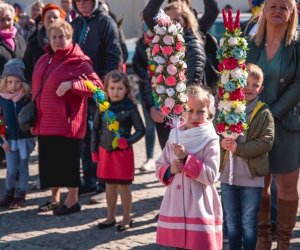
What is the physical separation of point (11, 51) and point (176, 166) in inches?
154

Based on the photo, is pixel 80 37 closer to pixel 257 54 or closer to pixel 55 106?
pixel 55 106

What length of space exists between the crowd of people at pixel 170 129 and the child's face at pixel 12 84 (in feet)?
0.03

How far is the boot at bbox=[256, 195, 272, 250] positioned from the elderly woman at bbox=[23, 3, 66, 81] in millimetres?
3204

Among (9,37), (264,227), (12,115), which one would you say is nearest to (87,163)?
(12,115)

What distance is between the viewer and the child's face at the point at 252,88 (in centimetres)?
524

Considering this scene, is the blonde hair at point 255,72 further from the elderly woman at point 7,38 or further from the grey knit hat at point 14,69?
the elderly woman at point 7,38

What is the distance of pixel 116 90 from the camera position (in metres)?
6.64

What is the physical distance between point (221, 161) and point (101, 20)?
286cm

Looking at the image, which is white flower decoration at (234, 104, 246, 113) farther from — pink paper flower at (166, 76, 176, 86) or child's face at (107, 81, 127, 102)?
child's face at (107, 81, 127, 102)

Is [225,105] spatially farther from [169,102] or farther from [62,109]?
[62,109]

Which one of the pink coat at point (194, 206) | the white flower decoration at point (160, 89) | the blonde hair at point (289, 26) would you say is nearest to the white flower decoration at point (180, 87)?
the white flower decoration at point (160, 89)

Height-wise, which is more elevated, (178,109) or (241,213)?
(178,109)

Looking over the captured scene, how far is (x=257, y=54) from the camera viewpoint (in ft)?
18.6

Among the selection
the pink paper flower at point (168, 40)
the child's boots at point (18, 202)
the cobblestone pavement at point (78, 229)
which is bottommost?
the cobblestone pavement at point (78, 229)
